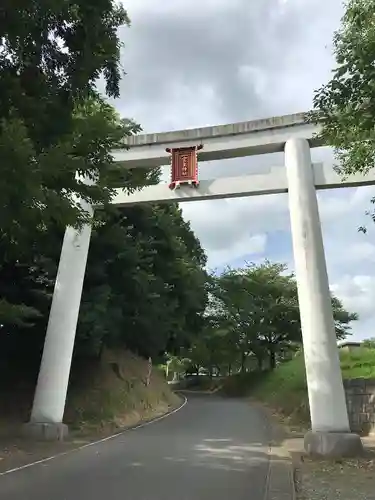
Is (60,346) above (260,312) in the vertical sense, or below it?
below

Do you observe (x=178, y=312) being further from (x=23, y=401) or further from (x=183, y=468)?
(x=183, y=468)

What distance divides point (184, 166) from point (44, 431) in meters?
6.75

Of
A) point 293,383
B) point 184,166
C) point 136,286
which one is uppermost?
point 184,166

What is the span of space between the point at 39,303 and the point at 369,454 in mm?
8750

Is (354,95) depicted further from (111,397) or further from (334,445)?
(111,397)

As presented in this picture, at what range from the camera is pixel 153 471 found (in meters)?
8.14

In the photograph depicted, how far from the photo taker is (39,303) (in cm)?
1395

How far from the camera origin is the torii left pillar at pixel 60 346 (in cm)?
1162

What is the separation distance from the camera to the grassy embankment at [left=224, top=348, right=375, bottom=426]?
53.8 feet

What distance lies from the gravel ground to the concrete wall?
3.92m

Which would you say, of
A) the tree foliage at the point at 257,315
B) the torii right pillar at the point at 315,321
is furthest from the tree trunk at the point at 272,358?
the torii right pillar at the point at 315,321

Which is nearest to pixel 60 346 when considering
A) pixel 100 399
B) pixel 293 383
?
pixel 100 399

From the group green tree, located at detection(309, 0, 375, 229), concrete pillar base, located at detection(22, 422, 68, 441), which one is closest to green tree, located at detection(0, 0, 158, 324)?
green tree, located at detection(309, 0, 375, 229)

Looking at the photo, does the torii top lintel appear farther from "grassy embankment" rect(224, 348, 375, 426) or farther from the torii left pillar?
"grassy embankment" rect(224, 348, 375, 426)
